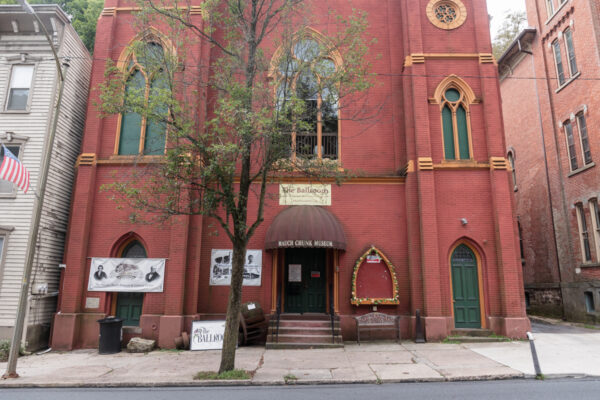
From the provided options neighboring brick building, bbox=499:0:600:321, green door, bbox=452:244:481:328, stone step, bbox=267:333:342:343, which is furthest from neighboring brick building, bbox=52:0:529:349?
neighboring brick building, bbox=499:0:600:321

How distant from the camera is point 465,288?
44.1 feet

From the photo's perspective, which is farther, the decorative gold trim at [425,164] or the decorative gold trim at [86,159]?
the decorative gold trim at [86,159]

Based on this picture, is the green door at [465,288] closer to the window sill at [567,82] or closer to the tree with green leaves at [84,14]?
the window sill at [567,82]

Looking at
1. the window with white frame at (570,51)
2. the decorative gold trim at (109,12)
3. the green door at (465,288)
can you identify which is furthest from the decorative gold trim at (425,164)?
the decorative gold trim at (109,12)

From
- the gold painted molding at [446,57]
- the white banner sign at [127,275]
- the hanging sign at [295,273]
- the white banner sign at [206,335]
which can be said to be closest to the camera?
the white banner sign at [206,335]

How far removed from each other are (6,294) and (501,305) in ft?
50.8

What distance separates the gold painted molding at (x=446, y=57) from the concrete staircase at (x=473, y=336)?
930 cm

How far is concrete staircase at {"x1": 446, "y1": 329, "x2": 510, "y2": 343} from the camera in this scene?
12.4m

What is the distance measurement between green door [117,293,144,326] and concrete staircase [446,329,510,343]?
997 cm

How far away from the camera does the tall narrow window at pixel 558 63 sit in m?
19.6

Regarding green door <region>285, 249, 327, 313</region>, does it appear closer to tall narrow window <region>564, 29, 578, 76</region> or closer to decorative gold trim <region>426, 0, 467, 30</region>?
decorative gold trim <region>426, 0, 467, 30</region>

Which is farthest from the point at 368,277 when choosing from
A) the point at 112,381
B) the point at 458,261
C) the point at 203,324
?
the point at 112,381

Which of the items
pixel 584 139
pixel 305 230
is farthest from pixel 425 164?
pixel 584 139

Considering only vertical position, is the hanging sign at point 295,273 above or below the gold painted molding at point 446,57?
below
